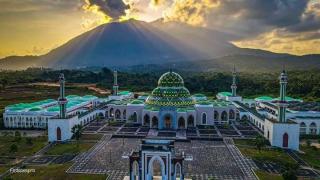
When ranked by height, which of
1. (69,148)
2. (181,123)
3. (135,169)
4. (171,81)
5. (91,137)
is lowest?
(69,148)

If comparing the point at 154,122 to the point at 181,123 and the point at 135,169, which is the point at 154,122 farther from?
the point at 135,169

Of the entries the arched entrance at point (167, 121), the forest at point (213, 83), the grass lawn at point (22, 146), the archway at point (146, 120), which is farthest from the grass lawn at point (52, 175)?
the forest at point (213, 83)

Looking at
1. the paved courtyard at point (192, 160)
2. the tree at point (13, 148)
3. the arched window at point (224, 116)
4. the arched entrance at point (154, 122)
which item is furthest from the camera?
the arched window at point (224, 116)

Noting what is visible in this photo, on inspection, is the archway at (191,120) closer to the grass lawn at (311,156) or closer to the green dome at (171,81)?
the green dome at (171,81)

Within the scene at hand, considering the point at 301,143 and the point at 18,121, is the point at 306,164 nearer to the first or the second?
the point at 301,143

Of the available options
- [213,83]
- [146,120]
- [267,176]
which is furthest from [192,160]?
[213,83]

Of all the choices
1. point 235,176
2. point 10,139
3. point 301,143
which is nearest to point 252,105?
point 301,143
